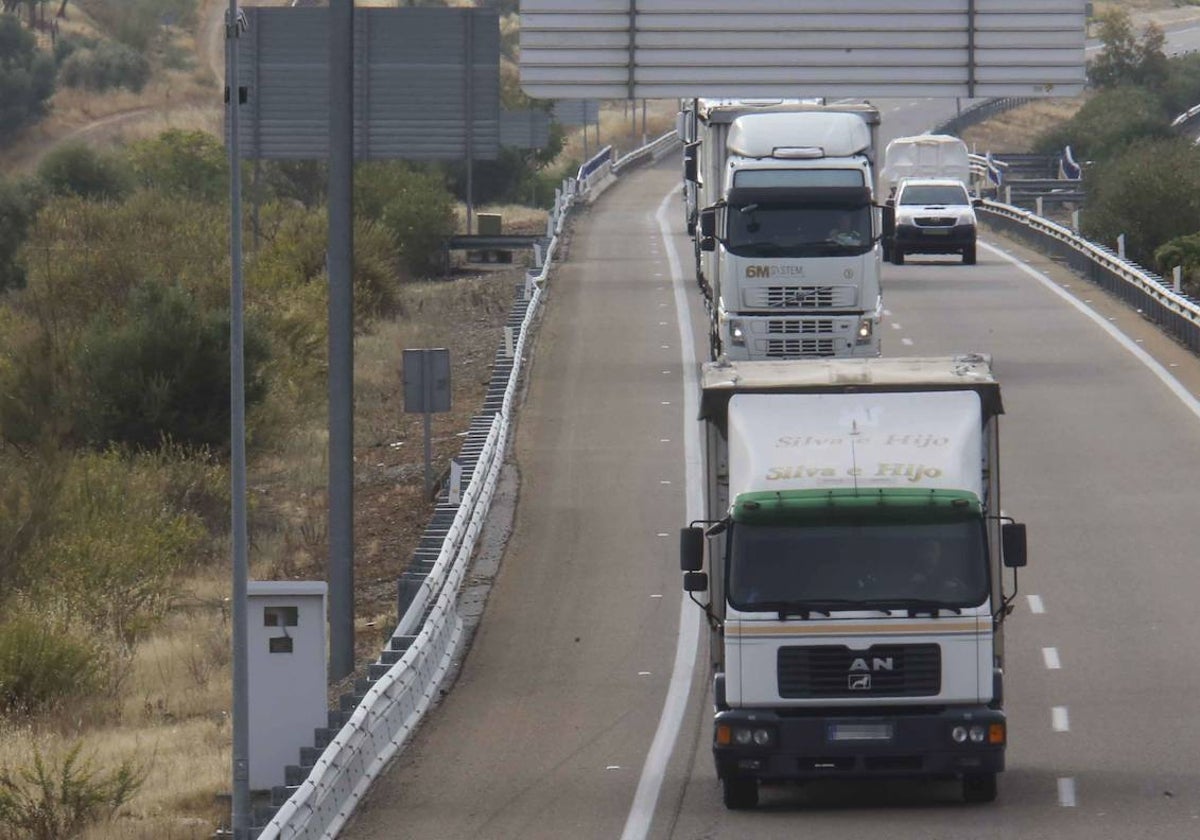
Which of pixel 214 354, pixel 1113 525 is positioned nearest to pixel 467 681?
pixel 1113 525

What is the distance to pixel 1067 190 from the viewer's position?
8950 centimetres

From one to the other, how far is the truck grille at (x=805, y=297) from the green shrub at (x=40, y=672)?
11.8m

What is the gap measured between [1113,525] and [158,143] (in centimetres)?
6606

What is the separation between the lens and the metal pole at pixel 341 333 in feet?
63.9

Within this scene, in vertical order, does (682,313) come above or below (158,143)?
below

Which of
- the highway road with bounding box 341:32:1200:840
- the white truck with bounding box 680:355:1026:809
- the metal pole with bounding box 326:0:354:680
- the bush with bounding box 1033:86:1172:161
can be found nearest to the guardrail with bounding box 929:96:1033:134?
the bush with bounding box 1033:86:1172:161

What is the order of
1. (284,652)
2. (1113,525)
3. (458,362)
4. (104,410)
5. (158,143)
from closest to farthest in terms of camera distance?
1. (284,652)
2. (1113,525)
3. (104,410)
4. (458,362)
5. (158,143)

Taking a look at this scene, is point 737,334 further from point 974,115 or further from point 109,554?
point 974,115

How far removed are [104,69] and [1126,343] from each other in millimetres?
94245

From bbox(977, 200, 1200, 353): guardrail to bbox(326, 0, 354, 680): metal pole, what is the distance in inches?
841

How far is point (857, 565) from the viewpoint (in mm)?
14141

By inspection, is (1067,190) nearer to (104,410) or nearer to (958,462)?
(104,410)

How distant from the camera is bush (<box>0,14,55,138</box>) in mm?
110188

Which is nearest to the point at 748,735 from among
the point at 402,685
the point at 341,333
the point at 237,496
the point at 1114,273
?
the point at 402,685
